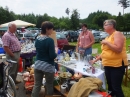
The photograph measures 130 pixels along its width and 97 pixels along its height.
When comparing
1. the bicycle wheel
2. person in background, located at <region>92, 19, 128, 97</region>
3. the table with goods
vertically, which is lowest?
the bicycle wheel

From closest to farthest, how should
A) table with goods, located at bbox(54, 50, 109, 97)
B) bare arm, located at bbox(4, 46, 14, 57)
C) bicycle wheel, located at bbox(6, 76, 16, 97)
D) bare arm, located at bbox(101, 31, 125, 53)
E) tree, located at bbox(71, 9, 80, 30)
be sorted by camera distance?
bare arm, located at bbox(101, 31, 125, 53), table with goods, located at bbox(54, 50, 109, 97), bicycle wheel, located at bbox(6, 76, 16, 97), bare arm, located at bbox(4, 46, 14, 57), tree, located at bbox(71, 9, 80, 30)

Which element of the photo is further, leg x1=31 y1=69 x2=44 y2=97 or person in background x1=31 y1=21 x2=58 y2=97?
leg x1=31 y1=69 x2=44 y2=97

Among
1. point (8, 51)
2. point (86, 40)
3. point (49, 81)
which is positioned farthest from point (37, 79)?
point (86, 40)

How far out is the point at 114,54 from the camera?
2684mm

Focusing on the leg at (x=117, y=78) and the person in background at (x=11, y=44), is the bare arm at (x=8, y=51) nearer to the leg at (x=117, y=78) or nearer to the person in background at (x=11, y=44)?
the person in background at (x=11, y=44)

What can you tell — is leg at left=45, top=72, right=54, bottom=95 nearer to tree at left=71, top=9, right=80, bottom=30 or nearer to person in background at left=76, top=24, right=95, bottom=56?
person in background at left=76, top=24, right=95, bottom=56

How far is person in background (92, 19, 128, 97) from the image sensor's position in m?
2.58

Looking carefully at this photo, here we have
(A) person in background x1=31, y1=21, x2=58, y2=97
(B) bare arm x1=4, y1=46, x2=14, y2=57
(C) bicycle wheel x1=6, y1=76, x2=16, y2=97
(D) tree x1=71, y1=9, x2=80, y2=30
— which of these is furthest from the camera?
(D) tree x1=71, y1=9, x2=80, y2=30

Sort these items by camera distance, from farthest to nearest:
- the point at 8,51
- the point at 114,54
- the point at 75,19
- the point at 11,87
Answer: the point at 75,19 → the point at 8,51 → the point at 11,87 → the point at 114,54

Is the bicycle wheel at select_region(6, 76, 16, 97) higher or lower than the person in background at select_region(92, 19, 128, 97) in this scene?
lower

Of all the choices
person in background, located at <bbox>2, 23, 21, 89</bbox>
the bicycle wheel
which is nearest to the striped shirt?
person in background, located at <bbox>2, 23, 21, 89</bbox>

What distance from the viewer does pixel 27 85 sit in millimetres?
3805

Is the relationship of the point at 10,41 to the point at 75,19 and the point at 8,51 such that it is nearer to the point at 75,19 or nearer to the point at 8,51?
the point at 8,51

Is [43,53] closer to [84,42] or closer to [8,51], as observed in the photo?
[8,51]
